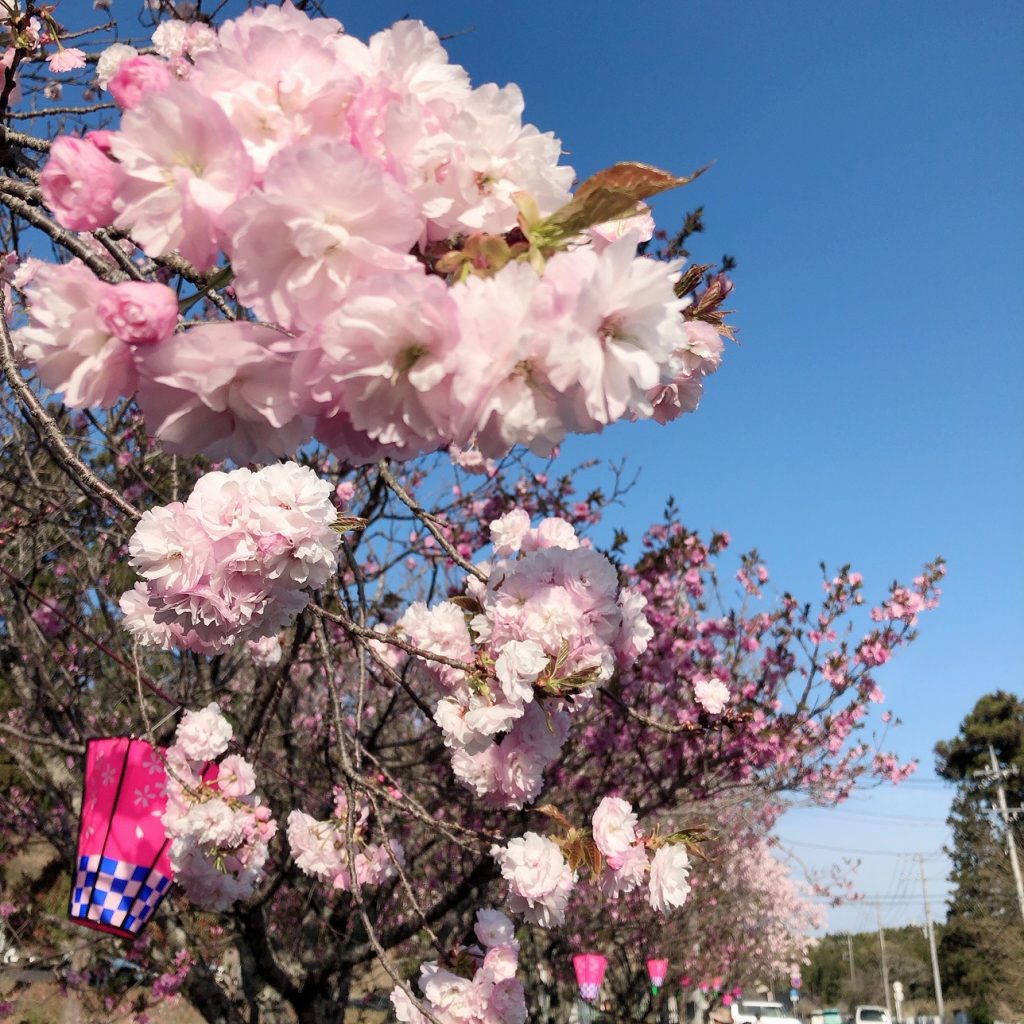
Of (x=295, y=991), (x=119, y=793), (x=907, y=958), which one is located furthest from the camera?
(x=907, y=958)

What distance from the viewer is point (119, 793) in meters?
2.17

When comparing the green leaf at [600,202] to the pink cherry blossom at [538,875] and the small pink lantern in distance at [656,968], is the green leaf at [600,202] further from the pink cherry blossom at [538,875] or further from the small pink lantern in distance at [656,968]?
the small pink lantern in distance at [656,968]

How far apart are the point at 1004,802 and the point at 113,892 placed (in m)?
31.4

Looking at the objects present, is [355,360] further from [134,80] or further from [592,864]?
[592,864]

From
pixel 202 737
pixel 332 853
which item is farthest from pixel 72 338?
pixel 332 853

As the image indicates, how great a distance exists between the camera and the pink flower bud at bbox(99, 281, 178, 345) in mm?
720

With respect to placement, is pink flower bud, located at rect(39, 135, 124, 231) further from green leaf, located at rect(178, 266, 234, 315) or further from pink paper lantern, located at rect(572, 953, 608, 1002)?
pink paper lantern, located at rect(572, 953, 608, 1002)

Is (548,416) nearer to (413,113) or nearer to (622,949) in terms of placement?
(413,113)

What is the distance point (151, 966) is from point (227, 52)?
6.42 meters

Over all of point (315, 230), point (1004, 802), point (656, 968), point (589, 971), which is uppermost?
point (1004, 802)

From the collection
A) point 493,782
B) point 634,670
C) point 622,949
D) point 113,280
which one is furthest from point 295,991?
point 622,949

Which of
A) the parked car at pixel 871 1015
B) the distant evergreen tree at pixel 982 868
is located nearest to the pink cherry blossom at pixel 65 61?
the distant evergreen tree at pixel 982 868

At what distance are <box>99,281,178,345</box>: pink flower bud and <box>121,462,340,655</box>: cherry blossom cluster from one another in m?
0.43

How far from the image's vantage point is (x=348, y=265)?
2.29 ft
